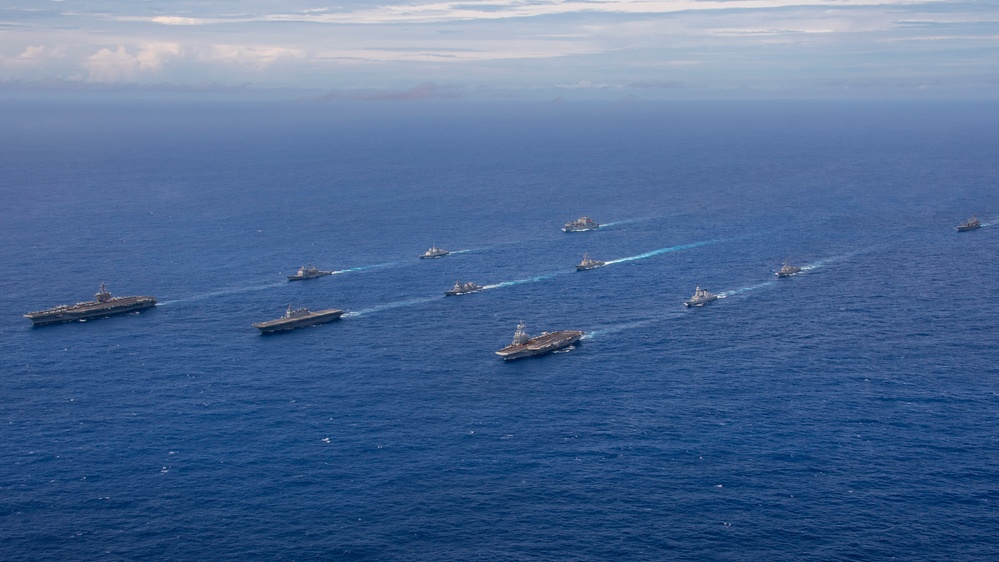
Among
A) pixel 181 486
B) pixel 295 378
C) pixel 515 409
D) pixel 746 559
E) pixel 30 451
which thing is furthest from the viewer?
pixel 295 378

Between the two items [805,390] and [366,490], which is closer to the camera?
[366,490]

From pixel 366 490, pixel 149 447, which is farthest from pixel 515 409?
pixel 149 447

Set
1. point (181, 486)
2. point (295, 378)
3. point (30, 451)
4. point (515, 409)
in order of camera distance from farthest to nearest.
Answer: point (295, 378) < point (515, 409) < point (30, 451) < point (181, 486)

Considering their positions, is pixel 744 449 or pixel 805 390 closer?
pixel 744 449

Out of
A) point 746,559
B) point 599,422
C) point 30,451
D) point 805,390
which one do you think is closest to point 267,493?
point 30,451

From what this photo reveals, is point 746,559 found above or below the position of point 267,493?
below

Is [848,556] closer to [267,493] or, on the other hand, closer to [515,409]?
[515,409]

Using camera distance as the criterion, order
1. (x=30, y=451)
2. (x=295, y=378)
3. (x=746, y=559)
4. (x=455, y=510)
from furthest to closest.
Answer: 1. (x=295, y=378)
2. (x=30, y=451)
3. (x=455, y=510)
4. (x=746, y=559)

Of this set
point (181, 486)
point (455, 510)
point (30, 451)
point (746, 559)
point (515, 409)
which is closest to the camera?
point (746, 559)

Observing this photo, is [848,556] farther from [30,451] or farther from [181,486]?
[30,451]
